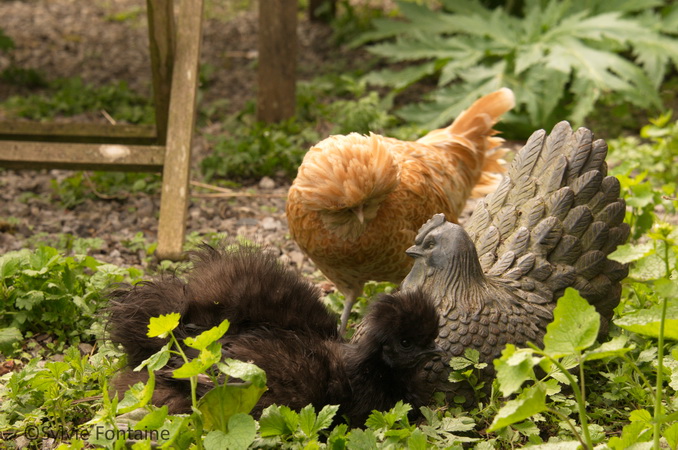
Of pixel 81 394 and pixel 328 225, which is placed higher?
pixel 328 225

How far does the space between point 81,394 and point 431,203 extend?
185cm

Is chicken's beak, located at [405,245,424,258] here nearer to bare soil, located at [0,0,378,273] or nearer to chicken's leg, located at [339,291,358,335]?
chicken's leg, located at [339,291,358,335]

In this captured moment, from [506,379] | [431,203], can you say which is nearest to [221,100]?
[431,203]

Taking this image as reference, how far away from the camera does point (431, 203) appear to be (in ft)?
11.8

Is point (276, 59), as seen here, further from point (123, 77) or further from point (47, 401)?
point (47, 401)

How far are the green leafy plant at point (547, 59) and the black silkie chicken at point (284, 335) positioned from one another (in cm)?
360

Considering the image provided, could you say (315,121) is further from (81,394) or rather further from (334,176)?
(81,394)

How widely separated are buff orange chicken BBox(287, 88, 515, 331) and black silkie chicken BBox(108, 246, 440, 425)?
0.31 meters

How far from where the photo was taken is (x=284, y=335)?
2.79 metres

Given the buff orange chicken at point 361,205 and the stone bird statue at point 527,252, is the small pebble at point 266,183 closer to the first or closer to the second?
the buff orange chicken at point 361,205

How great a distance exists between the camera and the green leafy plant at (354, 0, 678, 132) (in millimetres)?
6195

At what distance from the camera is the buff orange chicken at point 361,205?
318 centimetres

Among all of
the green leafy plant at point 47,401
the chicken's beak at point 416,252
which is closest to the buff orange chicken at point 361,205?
the chicken's beak at point 416,252

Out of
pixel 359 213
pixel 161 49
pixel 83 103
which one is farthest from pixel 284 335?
pixel 83 103
